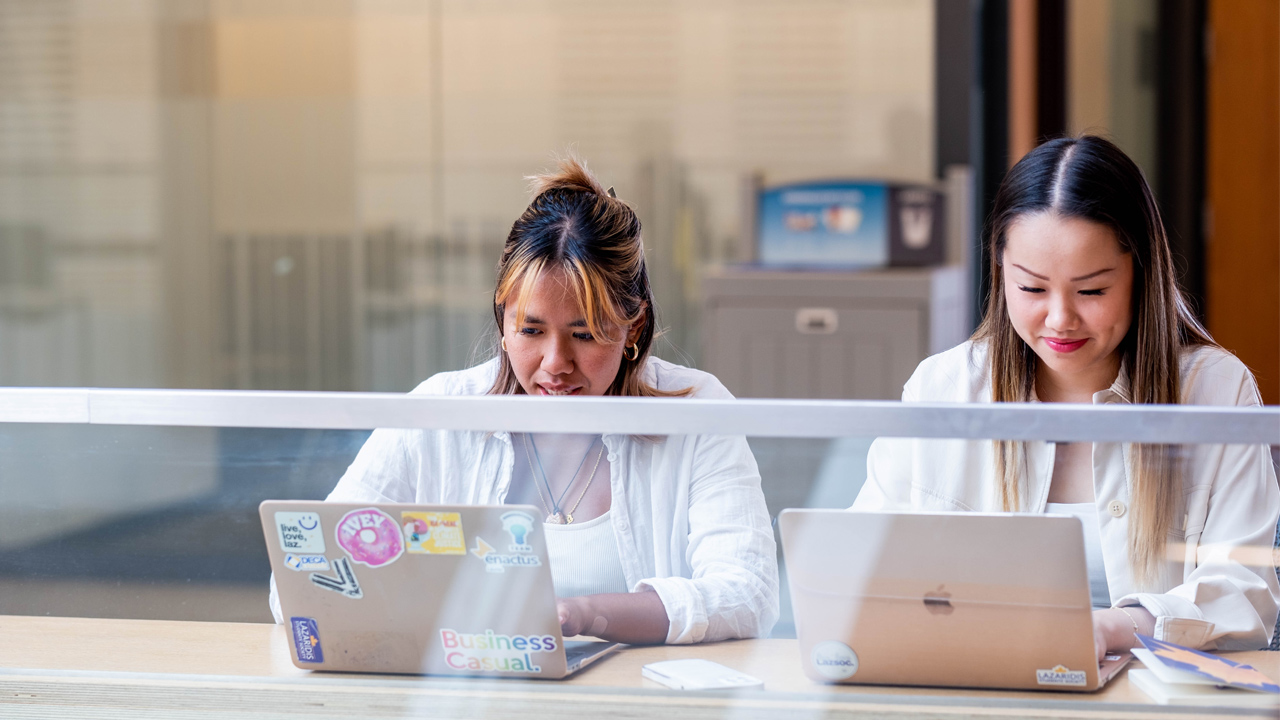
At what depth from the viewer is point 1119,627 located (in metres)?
1.03

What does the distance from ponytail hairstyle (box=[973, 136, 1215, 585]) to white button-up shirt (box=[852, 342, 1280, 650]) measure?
1.21 feet

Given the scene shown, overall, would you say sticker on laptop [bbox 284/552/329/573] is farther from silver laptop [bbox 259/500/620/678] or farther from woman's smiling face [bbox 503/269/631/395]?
woman's smiling face [bbox 503/269/631/395]

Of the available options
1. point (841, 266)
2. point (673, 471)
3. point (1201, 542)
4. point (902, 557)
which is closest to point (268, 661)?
point (673, 471)

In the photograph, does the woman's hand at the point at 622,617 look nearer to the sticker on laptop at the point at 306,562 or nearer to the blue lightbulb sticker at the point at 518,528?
the blue lightbulb sticker at the point at 518,528

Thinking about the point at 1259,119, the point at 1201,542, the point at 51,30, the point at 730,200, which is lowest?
the point at 1201,542

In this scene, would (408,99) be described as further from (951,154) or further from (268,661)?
(268,661)

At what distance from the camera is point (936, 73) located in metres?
3.40

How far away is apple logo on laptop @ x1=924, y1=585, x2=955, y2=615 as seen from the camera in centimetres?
95

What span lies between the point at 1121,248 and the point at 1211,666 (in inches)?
21.6

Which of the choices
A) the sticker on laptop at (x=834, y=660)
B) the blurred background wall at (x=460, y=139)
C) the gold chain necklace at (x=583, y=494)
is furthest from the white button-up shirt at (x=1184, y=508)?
the blurred background wall at (x=460, y=139)

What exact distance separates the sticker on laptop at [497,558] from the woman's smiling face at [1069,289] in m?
0.72

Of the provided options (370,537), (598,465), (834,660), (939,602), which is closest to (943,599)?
(939,602)

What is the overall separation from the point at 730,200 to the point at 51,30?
7.16 ft

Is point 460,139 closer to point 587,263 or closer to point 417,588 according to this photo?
point 587,263
